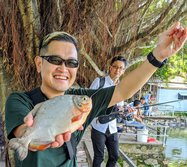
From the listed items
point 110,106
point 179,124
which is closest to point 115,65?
point 110,106

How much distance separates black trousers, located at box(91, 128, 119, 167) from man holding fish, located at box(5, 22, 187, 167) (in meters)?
1.70

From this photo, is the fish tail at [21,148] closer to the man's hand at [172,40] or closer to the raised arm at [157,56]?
the raised arm at [157,56]

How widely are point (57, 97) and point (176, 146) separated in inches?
505

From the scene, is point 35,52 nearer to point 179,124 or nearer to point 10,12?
point 10,12

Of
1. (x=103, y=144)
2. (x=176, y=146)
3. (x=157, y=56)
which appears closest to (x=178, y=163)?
(x=176, y=146)

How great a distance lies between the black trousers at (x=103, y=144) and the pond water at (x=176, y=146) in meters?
7.14

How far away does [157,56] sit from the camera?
65.3 inches

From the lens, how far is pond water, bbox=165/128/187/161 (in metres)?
11.2

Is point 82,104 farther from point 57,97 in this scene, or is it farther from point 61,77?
point 61,77

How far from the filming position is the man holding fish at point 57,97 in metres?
1.11

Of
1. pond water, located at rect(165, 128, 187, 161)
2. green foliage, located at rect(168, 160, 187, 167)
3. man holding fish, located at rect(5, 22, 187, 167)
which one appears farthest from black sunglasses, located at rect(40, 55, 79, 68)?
pond water, located at rect(165, 128, 187, 161)

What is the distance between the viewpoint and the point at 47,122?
112cm

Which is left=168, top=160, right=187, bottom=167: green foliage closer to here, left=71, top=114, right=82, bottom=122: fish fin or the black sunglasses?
the black sunglasses

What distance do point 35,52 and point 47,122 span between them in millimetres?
1850
